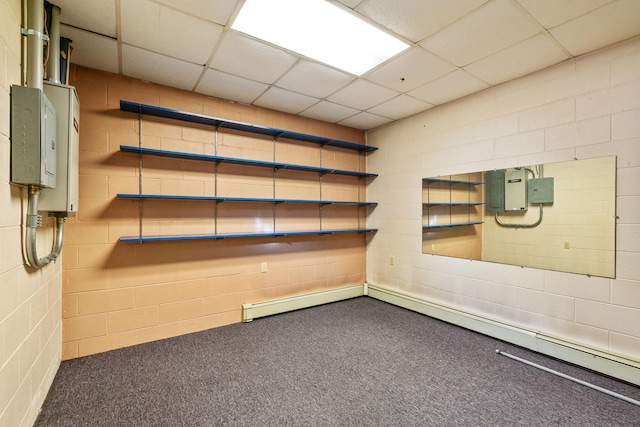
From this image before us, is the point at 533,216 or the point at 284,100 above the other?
the point at 284,100

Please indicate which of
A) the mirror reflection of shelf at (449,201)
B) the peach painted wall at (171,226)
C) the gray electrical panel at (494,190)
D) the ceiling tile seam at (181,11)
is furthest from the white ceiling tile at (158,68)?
the gray electrical panel at (494,190)

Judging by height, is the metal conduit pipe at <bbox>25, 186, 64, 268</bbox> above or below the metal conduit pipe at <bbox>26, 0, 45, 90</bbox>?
below

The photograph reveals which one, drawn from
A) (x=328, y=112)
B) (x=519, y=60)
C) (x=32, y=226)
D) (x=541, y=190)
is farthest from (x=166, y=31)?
(x=541, y=190)

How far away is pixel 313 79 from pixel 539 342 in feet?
10.6

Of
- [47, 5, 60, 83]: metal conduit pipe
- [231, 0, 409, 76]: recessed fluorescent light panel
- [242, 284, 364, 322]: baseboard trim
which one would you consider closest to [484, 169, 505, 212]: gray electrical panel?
[231, 0, 409, 76]: recessed fluorescent light panel

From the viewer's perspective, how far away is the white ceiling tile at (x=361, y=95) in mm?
2903

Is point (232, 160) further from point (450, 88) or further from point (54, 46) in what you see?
point (450, 88)

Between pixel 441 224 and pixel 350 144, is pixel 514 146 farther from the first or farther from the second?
pixel 350 144

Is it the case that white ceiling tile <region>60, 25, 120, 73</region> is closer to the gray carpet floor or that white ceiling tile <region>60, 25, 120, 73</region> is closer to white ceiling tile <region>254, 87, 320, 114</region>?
white ceiling tile <region>254, 87, 320, 114</region>

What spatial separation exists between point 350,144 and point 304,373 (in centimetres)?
293

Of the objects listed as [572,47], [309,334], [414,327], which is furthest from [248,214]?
[572,47]

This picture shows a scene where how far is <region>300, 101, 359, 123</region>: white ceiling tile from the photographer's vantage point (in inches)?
135

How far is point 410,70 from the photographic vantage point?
8.42ft

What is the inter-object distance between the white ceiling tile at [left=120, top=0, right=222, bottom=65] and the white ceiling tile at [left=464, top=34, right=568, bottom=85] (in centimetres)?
225
